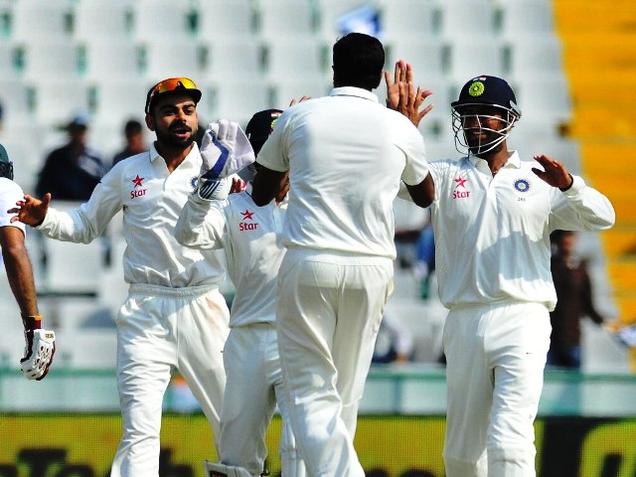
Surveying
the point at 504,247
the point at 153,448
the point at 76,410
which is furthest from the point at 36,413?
the point at 504,247

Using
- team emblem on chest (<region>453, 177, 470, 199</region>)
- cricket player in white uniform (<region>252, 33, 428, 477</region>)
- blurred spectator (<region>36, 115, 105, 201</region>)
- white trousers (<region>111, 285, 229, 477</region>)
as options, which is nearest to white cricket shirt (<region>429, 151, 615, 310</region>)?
team emblem on chest (<region>453, 177, 470, 199</region>)

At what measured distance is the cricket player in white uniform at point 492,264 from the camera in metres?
6.25

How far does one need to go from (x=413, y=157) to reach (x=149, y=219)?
1552 mm

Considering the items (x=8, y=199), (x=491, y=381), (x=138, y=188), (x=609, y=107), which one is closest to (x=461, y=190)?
(x=491, y=381)

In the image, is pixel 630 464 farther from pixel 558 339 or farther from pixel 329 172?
pixel 329 172

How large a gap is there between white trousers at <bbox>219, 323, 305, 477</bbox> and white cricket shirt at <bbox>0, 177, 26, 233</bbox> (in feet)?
3.58

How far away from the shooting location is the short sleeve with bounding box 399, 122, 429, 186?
5797 mm

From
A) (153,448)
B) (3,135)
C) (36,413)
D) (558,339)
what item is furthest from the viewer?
(3,135)

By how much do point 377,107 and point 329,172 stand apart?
13.1 inches

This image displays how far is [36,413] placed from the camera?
27.8ft

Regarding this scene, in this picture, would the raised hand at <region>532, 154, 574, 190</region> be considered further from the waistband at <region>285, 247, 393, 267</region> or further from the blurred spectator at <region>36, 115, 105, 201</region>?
the blurred spectator at <region>36, 115, 105, 201</region>

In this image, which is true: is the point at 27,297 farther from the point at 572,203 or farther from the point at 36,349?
the point at 572,203

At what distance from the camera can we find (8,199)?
6703 millimetres

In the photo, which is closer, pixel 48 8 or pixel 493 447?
pixel 493 447
